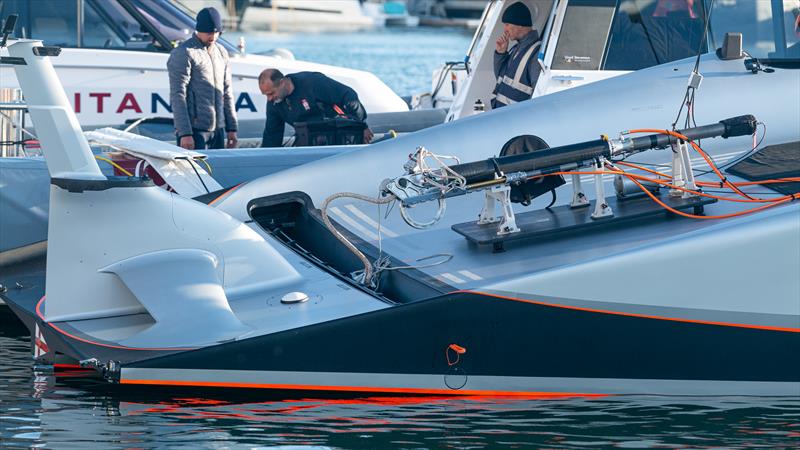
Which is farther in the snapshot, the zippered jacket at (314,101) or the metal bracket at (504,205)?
the zippered jacket at (314,101)

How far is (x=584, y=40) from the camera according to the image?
9.30 metres

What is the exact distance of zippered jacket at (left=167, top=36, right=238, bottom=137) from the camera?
31.5ft

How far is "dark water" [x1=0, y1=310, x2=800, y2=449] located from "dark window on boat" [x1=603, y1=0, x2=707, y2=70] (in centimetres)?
383

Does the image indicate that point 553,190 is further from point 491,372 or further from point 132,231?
point 132,231

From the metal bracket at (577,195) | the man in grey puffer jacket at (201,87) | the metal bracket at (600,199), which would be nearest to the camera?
the metal bracket at (600,199)

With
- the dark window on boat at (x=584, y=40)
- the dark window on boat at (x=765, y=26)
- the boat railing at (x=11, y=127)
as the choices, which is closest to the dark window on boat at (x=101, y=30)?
the boat railing at (x=11, y=127)

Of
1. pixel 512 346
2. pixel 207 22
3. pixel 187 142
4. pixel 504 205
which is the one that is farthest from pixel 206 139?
pixel 512 346

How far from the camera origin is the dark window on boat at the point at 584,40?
9250 millimetres

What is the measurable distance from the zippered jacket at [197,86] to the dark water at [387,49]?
1475 centimetres

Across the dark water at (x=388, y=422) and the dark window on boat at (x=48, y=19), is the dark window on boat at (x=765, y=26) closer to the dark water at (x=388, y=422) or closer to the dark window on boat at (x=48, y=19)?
the dark water at (x=388, y=422)

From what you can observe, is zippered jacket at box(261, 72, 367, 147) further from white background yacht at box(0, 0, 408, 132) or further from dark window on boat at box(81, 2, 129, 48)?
dark window on boat at box(81, 2, 129, 48)

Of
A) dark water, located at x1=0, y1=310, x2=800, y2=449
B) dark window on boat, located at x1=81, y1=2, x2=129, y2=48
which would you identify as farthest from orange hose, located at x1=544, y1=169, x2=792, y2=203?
dark window on boat, located at x1=81, y1=2, x2=129, y2=48

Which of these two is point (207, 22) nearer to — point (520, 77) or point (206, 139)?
point (206, 139)

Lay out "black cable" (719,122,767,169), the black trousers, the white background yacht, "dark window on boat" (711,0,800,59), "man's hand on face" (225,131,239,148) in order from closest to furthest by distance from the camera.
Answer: "black cable" (719,122,767,169)
"dark window on boat" (711,0,800,59)
the black trousers
"man's hand on face" (225,131,239,148)
the white background yacht
